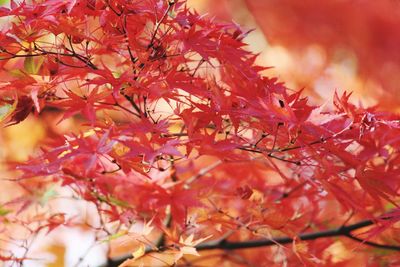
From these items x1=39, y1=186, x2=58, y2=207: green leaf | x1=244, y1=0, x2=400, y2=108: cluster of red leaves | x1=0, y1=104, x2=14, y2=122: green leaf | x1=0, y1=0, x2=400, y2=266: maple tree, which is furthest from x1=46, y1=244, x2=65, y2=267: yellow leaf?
x1=0, y1=104, x2=14, y2=122: green leaf

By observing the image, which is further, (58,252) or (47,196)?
(58,252)

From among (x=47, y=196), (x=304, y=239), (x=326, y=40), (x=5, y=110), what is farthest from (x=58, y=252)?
(x=326, y=40)

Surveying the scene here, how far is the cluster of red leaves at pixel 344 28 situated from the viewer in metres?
3.30

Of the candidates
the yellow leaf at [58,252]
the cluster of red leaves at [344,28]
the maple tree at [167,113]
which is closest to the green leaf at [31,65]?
the maple tree at [167,113]

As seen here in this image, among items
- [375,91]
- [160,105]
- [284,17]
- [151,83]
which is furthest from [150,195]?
[284,17]

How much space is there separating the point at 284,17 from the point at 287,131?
272cm

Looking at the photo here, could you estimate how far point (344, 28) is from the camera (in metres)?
3.68

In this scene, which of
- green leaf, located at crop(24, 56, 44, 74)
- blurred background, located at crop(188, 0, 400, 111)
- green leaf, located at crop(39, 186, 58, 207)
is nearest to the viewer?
green leaf, located at crop(24, 56, 44, 74)

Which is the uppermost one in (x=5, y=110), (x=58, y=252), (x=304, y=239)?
(x=5, y=110)

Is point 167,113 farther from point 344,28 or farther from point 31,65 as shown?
point 344,28

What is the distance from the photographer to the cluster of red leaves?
130 inches

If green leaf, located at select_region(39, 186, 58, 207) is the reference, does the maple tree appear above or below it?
above

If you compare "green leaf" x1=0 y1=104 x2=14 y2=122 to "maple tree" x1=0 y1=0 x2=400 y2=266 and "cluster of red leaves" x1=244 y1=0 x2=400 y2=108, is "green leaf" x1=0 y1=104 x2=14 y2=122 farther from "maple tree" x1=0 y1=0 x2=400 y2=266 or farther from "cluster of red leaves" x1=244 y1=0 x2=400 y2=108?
"cluster of red leaves" x1=244 y1=0 x2=400 y2=108

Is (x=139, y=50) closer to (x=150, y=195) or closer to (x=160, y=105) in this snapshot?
(x=150, y=195)
